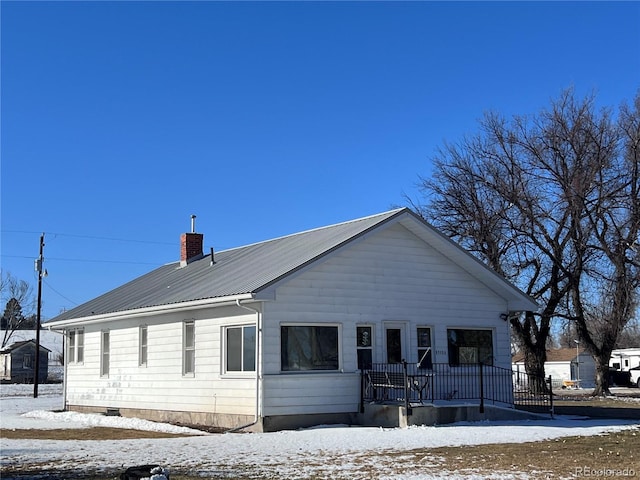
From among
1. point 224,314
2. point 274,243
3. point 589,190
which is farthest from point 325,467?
point 589,190

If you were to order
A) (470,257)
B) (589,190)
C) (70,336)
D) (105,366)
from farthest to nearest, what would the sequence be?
(589,190), (70,336), (105,366), (470,257)

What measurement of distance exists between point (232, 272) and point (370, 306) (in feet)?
13.9

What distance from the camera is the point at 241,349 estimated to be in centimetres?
1944

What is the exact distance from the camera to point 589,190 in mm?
34281

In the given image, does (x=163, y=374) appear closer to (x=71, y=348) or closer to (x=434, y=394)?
(x=434, y=394)

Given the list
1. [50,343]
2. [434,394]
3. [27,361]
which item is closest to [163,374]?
[434,394]

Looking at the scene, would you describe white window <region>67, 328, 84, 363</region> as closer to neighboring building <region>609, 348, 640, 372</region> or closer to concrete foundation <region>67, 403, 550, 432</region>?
concrete foundation <region>67, 403, 550, 432</region>

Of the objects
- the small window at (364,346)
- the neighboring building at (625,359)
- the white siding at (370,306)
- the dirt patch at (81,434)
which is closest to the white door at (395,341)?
the white siding at (370,306)

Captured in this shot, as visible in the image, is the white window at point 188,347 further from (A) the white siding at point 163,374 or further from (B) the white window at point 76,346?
(B) the white window at point 76,346

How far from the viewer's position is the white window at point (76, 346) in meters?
28.1

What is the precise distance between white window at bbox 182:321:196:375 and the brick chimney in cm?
738

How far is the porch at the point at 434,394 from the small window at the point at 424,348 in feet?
0.21

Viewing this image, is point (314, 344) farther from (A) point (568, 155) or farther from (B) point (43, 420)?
(A) point (568, 155)

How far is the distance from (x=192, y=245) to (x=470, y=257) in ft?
37.8
